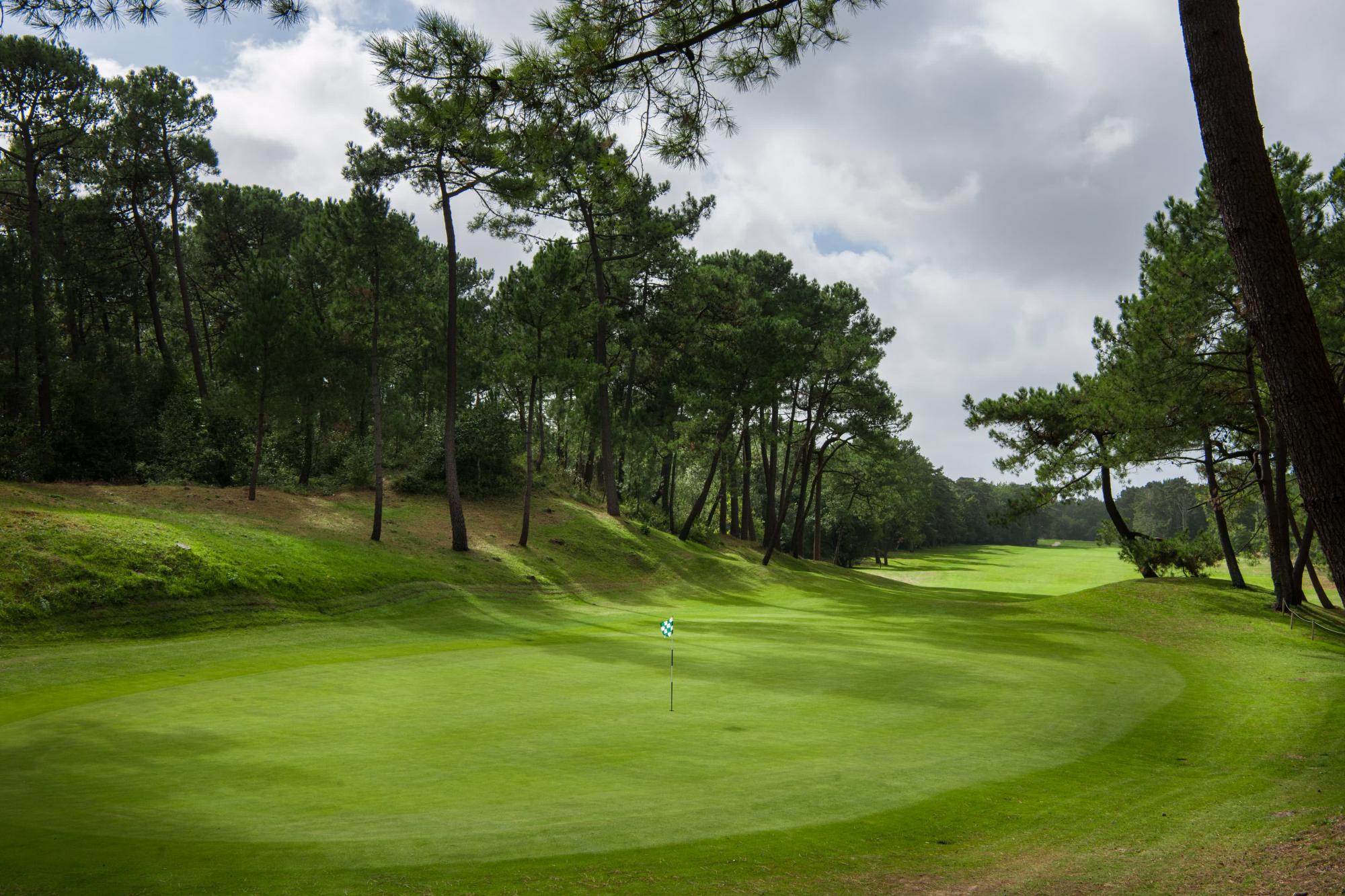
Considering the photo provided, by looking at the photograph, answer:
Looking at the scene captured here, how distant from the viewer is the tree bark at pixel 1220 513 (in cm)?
2603

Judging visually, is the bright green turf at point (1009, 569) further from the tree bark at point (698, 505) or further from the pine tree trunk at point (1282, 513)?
the pine tree trunk at point (1282, 513)

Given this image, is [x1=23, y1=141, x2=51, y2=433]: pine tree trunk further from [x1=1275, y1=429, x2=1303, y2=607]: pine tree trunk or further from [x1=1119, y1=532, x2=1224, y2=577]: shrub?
[x1=1119, y1=532, x2=1224, y2=577]: shrub

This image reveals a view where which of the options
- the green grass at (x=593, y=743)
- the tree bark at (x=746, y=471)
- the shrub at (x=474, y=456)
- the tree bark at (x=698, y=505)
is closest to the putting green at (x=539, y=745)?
the green grass at (x=593, y=743)

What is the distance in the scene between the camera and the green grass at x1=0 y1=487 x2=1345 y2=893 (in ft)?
17.4

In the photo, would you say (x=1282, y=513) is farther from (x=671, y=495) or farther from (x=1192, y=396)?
(x=671, y=495)

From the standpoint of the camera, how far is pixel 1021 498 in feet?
98.2

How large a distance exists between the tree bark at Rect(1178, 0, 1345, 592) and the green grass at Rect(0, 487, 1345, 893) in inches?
93.9

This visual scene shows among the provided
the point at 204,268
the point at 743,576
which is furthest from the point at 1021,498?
the point at 204,268

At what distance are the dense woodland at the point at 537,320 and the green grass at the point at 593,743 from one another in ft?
11.0

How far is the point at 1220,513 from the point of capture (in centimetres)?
2628

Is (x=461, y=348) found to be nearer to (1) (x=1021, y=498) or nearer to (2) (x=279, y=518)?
(2) (x=279, y=518)

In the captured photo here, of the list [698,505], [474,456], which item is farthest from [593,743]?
Answer: [698,505]

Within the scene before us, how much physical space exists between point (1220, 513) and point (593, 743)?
2593cm

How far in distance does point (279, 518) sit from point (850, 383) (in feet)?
92.2
